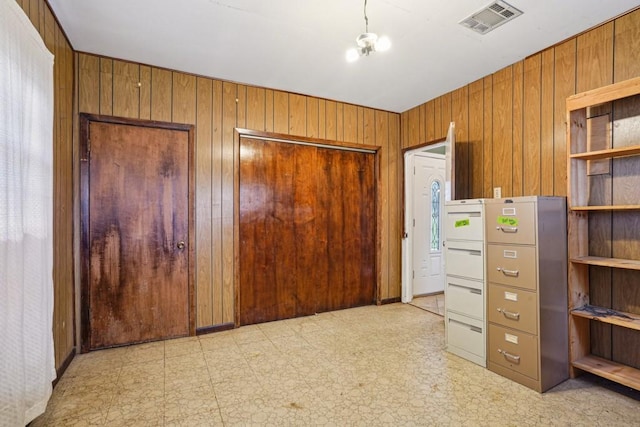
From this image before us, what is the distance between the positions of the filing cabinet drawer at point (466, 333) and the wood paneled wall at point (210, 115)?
2221 mm

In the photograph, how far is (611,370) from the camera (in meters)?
2.18

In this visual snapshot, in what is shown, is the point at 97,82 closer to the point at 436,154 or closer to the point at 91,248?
→ the point at 91,248

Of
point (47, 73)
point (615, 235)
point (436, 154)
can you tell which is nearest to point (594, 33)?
point (615, 235)

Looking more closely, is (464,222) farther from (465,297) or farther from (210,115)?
(210,115)

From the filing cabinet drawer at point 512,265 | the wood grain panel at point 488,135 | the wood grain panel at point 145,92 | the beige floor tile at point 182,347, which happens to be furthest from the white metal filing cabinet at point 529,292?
the wood grain panel at point 145,92

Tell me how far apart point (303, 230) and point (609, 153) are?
9.32ft

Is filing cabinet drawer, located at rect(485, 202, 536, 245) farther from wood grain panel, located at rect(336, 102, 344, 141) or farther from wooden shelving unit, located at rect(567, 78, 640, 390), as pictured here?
wood grain panel, located at rect(336, 102, 344, 141)

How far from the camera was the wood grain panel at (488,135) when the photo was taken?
10.5ft

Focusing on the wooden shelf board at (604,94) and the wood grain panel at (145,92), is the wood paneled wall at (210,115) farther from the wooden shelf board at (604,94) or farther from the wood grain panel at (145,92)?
the wooden shelf board at (604,94)

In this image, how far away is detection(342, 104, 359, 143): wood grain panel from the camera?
4.09 m

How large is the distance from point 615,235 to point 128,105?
4237 millimetres

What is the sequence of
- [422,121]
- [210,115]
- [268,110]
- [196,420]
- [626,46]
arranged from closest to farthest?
[196,420]
[626,46]
[210,115]
[268,110]
[422,121]

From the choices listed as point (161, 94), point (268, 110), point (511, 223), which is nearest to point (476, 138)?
point (511, 223)

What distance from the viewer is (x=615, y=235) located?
2344 millimetres
